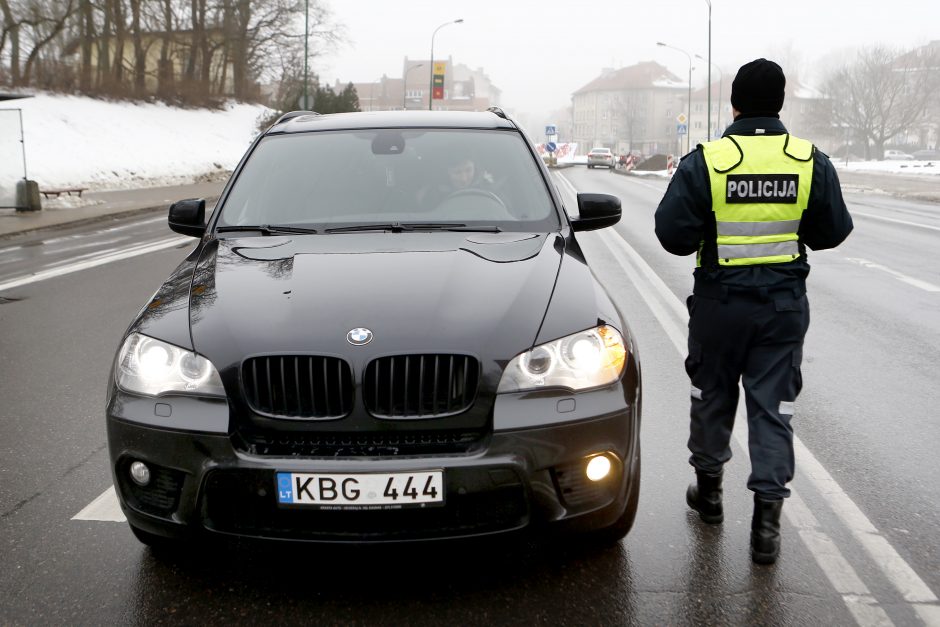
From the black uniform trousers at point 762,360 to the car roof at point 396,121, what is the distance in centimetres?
184

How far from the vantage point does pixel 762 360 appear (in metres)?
3.38

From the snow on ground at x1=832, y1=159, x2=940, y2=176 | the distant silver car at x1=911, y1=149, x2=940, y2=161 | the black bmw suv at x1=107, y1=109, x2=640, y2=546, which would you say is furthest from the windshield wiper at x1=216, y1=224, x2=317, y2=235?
the distant silver car at x1=911, y1=149, x2=940, y2=161

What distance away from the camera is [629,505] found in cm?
305

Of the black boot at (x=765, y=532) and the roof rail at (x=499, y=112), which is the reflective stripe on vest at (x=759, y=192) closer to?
the black boot at (x=765, y=532)

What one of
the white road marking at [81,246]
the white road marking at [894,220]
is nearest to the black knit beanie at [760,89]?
the white road marking at [81,246]

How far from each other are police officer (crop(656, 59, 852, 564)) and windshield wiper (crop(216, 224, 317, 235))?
156cm

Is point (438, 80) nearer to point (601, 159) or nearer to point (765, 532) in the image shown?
point (601, 159)

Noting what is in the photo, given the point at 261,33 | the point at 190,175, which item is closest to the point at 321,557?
the point at 190,175

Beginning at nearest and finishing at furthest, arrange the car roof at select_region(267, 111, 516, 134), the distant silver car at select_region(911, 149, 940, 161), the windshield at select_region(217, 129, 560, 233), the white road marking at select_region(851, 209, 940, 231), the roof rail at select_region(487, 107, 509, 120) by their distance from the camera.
Answer: the windshield at select_region(217, 129, 560, 233) < the car roof at select_region(267, 111, 516, 134) < the roof rail at select_region(487, 107, 509, 120) < the white road marking at select_region(851, 209, 940, 231) < the distant silver car at select_region(911, 149, 940, 161)

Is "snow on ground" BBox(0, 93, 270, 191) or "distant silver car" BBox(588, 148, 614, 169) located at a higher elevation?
"distant silver car" BBox(588, 148, 614, 169)

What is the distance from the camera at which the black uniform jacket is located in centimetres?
335

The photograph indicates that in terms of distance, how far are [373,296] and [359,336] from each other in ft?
0.88

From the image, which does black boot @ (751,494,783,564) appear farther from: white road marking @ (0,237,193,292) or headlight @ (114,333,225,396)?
white road marking @ (0,237,193,292)

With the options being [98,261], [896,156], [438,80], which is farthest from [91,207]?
[896,156]
